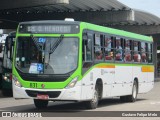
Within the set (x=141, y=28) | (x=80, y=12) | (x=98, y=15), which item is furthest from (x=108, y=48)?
(x=141, y=28)

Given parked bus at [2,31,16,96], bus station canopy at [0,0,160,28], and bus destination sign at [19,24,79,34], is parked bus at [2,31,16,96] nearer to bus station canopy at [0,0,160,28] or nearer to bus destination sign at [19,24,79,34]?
bus destination sign at [19,24,79,34]

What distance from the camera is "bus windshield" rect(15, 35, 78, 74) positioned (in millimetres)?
17500

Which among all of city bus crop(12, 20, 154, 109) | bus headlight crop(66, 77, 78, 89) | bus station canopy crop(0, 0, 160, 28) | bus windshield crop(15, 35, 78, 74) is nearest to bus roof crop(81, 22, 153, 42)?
city bus crop(12, 20, 154, 109)

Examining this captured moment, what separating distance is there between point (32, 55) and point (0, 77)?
13187 millimetres

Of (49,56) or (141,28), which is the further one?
(141,28)

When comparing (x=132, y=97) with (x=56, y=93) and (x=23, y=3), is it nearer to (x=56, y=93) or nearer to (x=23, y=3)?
(x=56, y=93)

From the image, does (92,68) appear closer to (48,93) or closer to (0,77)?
(48,93)

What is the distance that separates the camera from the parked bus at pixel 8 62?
2838 centimetres

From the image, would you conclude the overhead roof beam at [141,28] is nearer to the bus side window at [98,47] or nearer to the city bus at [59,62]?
the bus side window at [98,47]

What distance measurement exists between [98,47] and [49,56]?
248cm

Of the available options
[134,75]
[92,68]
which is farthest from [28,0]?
[92,68]

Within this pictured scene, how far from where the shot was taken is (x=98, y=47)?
64.0ft

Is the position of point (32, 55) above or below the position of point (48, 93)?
above

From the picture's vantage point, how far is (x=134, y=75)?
79.2ft
